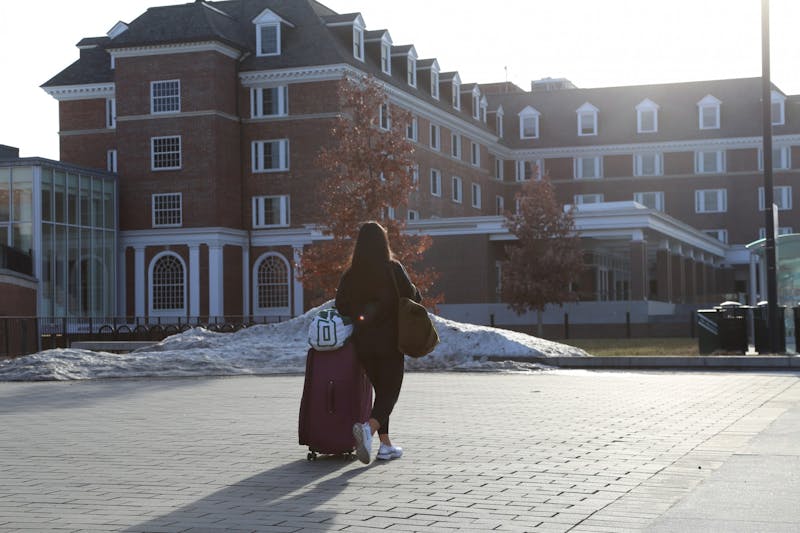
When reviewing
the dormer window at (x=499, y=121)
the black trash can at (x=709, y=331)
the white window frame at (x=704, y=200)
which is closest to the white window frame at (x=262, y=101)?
the dormer window at (x=499, y=121)

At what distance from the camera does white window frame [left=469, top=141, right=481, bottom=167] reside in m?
74.1

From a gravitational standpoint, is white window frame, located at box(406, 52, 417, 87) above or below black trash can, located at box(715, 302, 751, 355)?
above

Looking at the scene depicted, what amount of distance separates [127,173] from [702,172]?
128 feet

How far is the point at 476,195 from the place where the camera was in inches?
2931

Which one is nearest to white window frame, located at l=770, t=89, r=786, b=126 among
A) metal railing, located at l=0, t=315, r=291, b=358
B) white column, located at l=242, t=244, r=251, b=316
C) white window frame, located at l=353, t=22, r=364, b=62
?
white window frame, located at l=353, t=22, r=364, b=62

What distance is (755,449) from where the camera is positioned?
9.55m

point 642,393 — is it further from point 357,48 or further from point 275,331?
point 357,48

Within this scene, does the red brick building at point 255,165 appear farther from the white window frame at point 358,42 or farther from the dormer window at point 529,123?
the dormer window at point 529,123

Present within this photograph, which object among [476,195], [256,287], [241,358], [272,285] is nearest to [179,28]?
[256,287]

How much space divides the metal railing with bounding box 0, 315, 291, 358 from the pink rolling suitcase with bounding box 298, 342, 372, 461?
22754 mm

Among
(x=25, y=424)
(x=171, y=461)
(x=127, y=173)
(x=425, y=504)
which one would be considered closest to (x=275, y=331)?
(x=25, y=424)

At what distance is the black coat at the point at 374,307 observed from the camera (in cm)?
920

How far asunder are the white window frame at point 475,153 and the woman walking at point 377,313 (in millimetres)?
64815

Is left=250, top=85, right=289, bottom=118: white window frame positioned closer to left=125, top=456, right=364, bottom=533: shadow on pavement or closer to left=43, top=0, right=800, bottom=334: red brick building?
left=43, top=0, right=800, bottom=334: red brick building
